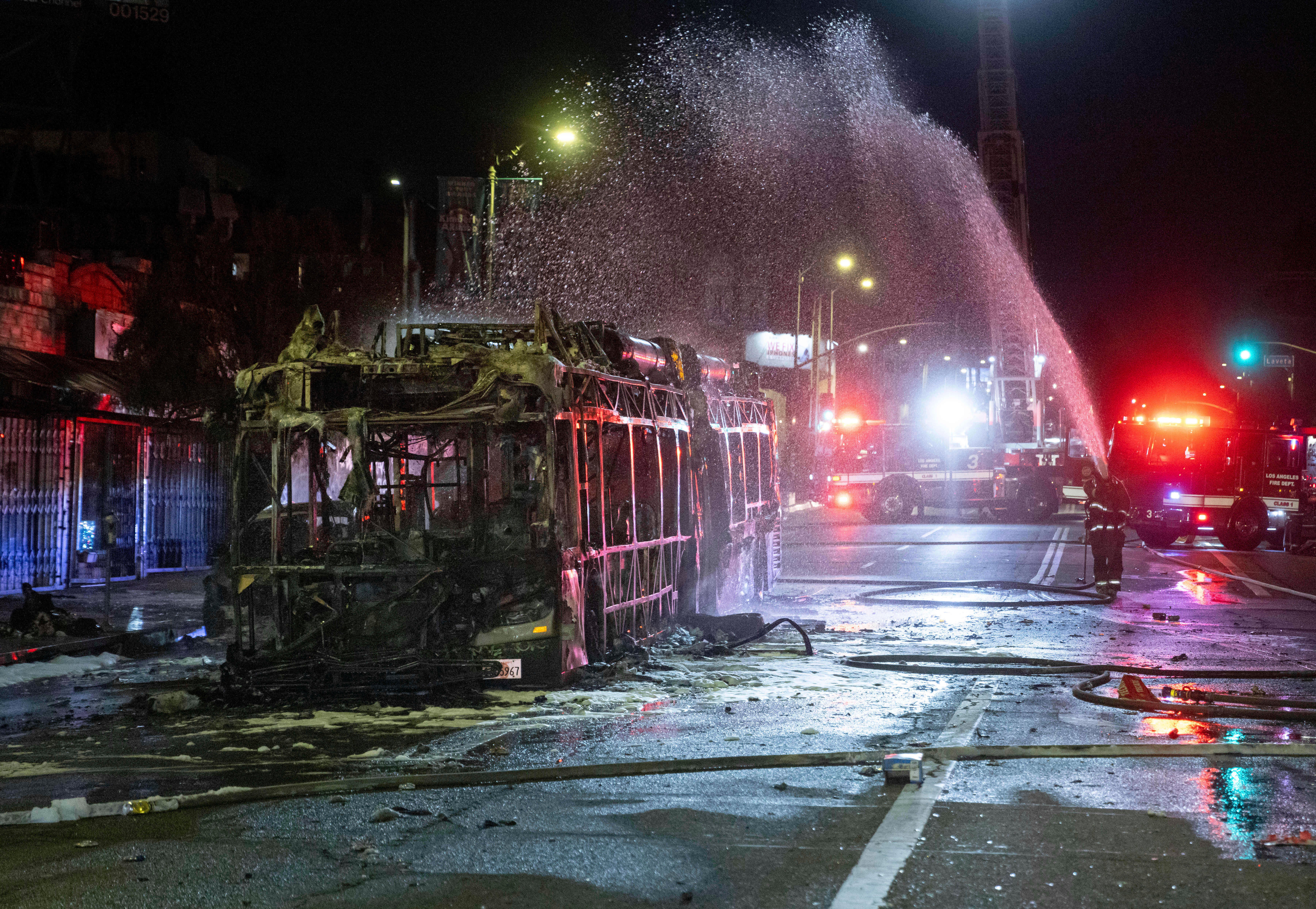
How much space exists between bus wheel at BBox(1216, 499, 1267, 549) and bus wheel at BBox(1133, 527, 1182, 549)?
1173 millimetres

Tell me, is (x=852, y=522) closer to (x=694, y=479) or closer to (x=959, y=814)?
(x=694, y=479)

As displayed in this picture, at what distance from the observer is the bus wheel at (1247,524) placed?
28.7 meters

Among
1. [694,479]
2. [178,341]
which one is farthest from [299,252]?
[694,479]

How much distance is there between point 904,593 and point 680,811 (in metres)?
12.9

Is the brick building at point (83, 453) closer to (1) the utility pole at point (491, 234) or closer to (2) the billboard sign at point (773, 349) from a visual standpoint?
(1) the utility pole at point (491, 234)

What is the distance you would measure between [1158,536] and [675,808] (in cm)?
2619

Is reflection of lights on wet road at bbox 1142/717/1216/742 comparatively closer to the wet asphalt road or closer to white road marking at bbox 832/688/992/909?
the wet asphalt road

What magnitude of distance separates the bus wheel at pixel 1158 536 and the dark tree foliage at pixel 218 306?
62.2ft

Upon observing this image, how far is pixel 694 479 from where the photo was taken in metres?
13.7

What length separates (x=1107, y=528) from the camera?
61.5 ft

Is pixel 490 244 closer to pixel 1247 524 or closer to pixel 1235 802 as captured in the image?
pixel 1247 524

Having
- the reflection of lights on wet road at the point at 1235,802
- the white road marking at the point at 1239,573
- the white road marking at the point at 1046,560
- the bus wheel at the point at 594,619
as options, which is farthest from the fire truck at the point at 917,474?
the reflection of lights on wet road at the point at 1235,802

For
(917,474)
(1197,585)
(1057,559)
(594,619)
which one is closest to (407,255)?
(594,619)

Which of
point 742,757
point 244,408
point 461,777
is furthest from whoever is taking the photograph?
point 244,408
